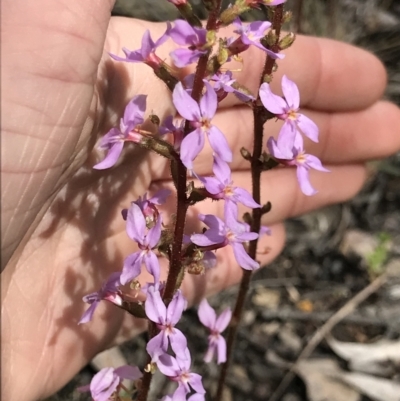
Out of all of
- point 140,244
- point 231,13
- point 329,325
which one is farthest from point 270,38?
point 329,325

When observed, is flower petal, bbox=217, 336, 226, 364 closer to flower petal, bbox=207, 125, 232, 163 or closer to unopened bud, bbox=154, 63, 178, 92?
flower petal, bbox=207, 125, 232, 163

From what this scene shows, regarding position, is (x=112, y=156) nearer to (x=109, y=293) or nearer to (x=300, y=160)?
(x=109, y=293)

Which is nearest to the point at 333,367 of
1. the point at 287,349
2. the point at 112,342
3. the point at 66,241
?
the point at 287,349

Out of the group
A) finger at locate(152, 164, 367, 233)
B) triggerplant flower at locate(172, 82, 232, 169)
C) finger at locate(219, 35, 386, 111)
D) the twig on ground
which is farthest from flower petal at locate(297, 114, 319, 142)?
the twig on ground

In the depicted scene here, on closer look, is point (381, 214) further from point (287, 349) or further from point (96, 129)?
point (96, 129)

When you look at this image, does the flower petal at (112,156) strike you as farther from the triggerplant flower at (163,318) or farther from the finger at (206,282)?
the finger at (206,282)

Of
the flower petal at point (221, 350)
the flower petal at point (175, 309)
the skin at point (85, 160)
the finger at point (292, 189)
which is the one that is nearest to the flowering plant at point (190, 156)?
the flower petal at point (175, 309)
